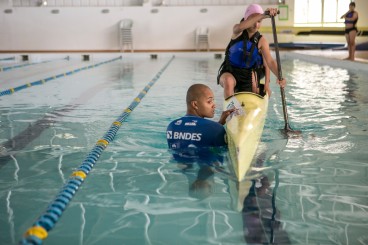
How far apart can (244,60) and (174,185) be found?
6.99 ft

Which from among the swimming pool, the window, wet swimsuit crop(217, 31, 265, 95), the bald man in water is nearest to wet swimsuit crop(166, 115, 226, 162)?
the bald man in water

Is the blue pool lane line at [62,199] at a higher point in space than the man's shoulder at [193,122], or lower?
lower

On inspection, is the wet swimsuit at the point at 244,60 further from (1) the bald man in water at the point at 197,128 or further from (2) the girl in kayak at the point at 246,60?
(1) the bald man in water at the point at 197,128

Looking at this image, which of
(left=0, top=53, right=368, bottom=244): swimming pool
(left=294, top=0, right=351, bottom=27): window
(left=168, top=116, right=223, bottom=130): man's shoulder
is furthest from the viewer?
(left=294, top=0, right=351, bottom=27): window

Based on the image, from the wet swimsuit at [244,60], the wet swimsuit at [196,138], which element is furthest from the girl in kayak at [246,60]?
the wet swimsuit at [196,138]

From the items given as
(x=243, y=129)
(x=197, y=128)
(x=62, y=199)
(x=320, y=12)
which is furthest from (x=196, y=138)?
(x=320, y=12)

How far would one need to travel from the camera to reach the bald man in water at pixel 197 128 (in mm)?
2953

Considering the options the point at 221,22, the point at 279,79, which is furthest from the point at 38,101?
the point at 221,22

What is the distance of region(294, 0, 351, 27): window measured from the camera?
61.3ft

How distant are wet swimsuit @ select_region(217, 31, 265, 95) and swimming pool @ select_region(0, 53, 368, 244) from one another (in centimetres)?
46

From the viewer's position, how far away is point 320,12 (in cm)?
1897

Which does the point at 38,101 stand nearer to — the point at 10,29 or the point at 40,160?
the point at 40,160

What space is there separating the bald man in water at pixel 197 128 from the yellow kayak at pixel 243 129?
0.30ft

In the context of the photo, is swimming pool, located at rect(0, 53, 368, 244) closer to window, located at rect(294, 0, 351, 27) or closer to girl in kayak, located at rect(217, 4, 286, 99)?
girl in kayak, located at rect(217, 4, 286, 99)
